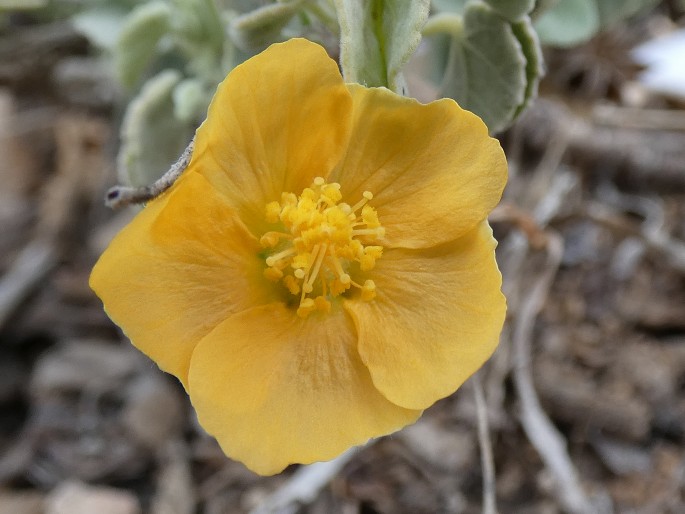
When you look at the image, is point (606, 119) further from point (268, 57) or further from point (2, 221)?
point (2, 221)

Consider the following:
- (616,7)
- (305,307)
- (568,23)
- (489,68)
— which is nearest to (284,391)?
(305,307)

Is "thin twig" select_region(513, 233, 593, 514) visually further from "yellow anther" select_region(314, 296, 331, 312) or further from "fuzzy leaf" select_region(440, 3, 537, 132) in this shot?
"yellow anther" select_region(314, 296, 331, 312)

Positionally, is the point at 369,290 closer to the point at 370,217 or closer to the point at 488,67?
the point at 370,217

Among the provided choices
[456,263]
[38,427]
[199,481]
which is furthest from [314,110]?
[38,427]

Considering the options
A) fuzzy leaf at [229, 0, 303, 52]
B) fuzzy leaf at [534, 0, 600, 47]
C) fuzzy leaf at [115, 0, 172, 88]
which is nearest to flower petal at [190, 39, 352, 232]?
fuzzy leaf at [229, 0, 303, 52]

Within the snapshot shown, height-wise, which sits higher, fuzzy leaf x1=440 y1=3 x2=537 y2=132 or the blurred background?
fuzzy leaf x1=440 y1=3 x2=537 y2=132
